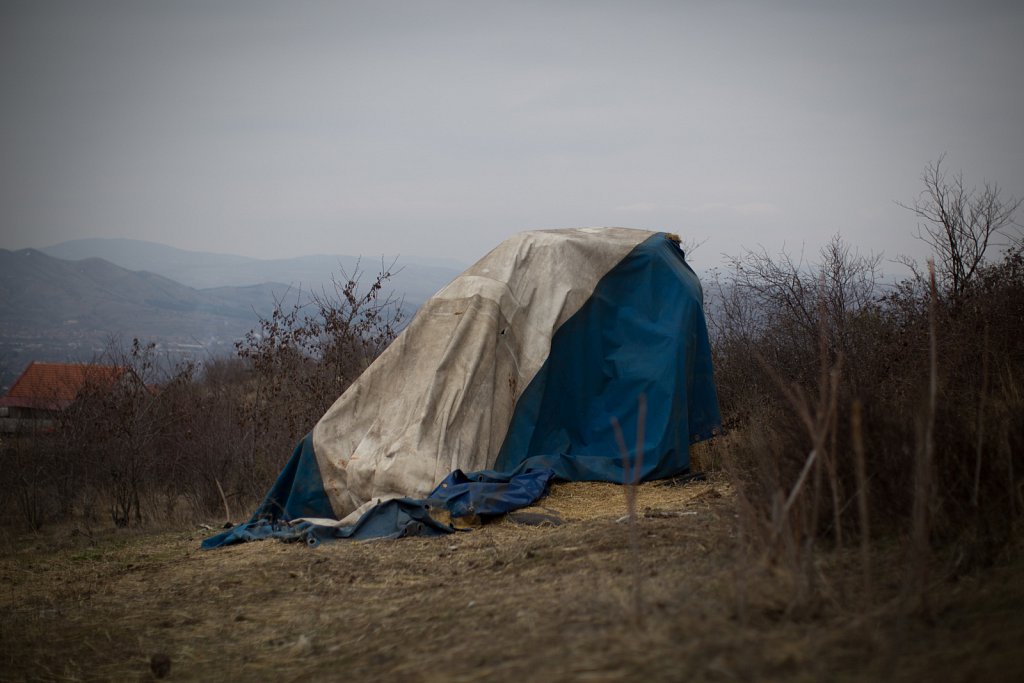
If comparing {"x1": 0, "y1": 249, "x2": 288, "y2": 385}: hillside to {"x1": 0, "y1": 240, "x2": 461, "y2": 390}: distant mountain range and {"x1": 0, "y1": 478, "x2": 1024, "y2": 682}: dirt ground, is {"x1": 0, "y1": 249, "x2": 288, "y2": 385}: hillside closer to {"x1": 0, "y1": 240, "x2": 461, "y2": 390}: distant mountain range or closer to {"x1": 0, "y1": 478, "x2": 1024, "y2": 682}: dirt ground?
{"x1": 0, "y1": 240, "x2": 461, "y2": 390}: distant mountain range

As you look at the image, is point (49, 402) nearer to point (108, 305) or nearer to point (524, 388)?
point (524, 388)

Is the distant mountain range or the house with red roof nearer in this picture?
the house with red roof

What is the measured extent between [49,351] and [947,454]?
2696 inches

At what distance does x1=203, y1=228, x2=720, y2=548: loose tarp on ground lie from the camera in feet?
22.3

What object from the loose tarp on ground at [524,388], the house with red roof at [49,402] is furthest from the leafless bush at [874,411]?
the house with red roof at [49,402]

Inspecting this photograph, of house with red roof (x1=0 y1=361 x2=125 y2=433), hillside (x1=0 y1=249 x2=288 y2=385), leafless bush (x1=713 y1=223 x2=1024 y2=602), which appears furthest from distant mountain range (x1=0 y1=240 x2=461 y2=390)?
leafless bush (x1=713 y1=223 x2=1024 y2=602)

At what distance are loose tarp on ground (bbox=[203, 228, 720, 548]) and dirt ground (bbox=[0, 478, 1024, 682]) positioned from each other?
585 millimetres

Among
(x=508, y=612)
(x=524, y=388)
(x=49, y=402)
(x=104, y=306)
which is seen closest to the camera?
(x=508, y=612)

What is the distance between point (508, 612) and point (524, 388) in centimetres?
371

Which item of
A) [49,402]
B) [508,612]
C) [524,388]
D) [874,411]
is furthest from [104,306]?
[874,411]

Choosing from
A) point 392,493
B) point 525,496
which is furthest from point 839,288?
point 392,493

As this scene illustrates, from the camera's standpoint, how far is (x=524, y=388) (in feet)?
23.7

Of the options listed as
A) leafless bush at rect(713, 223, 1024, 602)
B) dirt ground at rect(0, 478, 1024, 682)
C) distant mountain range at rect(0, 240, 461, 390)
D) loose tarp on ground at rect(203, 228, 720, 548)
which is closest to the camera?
dirt ground at rect(0, 478, 1024, 682)

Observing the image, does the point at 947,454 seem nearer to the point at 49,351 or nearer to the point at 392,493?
the point at 392,493
